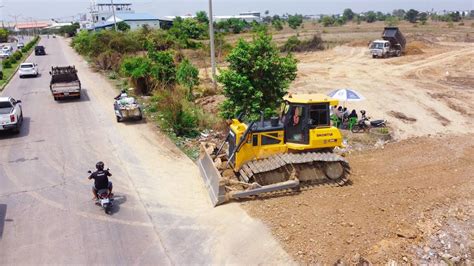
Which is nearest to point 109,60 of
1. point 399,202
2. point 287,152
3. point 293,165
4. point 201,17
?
point 287,152

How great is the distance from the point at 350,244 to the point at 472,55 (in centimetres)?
3811

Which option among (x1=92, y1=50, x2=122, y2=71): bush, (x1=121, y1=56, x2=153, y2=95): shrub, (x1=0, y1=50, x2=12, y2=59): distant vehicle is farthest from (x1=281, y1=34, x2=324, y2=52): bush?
(x1=0, y1=50, x2=12, y2=59): distant vehicle

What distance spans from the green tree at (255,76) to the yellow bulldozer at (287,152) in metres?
4.26

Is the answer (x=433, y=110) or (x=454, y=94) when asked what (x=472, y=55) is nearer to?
(x=454, y=94)

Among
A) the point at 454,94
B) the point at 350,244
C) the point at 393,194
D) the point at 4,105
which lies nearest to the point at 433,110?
the point at 454,94

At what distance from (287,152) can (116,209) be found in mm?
5124

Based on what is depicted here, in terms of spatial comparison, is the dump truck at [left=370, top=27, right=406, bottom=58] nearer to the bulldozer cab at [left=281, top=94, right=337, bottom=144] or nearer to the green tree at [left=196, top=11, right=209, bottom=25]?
the bulldozer cab at [left=281, top=94, right=337, bottom=144]

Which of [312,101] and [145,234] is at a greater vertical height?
[312,101]

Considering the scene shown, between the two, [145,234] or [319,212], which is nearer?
[145,234]

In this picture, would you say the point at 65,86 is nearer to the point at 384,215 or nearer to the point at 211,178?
the point at 211,178

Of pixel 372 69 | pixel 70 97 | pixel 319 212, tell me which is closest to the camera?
pixel 319 212

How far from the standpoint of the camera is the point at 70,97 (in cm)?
2480

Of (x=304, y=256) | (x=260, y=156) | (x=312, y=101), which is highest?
(x=312, y=101)

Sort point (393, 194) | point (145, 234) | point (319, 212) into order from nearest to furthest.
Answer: point (145, 234) < point (319, 212) < point (393, 194)
